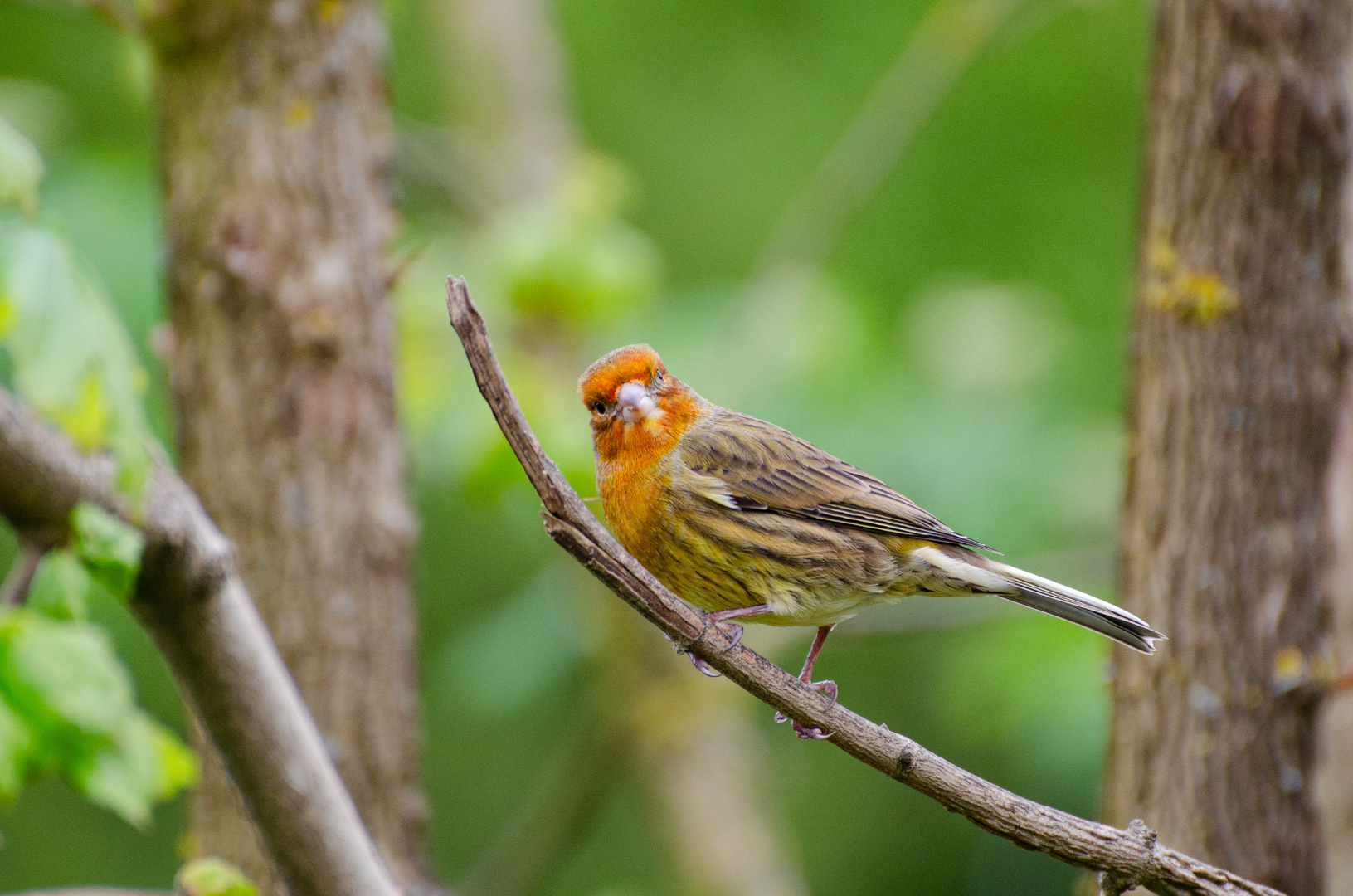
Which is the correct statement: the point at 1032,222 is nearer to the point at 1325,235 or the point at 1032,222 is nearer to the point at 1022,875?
the point at 1022,875

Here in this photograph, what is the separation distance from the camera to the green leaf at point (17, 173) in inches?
104

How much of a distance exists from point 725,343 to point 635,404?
3054mm

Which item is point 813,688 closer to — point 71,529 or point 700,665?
point 700,665

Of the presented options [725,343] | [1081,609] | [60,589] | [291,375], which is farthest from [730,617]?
[725,343]

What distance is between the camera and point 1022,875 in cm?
888

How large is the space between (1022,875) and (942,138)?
244 inches

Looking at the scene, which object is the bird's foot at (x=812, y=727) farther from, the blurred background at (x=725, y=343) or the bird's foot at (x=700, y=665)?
the blurred background at (x=725, y=343)

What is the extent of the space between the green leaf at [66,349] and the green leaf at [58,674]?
42 cm

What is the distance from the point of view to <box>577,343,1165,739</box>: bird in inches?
112

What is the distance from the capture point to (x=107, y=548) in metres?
2.67

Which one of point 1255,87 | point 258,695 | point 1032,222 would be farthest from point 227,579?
point 1032,222

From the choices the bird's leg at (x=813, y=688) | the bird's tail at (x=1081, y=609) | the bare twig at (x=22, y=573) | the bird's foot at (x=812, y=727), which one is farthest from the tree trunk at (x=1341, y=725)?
the bare twig at (x=22, y=573)

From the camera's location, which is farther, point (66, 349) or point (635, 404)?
point (635, 404)

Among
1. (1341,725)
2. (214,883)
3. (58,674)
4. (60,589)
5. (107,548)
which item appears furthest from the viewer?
(1341,725)
